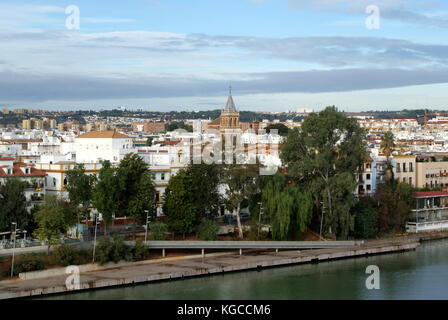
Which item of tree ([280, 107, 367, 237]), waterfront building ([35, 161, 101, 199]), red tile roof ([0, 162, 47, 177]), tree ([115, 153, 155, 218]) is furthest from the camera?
waterfront building ([35, 161, 101, 199])

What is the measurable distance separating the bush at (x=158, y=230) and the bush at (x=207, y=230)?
62.9 inches

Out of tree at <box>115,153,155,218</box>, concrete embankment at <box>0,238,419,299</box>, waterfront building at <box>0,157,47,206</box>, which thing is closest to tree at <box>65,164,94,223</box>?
tree at <box>115,153,155,218</box>

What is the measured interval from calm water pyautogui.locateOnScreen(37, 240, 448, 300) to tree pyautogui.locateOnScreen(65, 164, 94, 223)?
20.9 ft

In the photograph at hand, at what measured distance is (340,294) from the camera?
24781mm

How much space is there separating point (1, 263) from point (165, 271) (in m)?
5.38

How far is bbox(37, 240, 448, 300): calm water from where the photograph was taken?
954 inches

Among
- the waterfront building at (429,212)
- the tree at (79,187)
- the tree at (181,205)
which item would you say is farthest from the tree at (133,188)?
the waterfront building at (429,212)

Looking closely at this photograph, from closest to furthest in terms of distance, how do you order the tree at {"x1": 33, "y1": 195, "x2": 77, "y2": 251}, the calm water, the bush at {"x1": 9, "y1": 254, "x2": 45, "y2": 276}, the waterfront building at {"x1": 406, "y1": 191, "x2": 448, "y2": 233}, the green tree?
1. the calm water
2. the bush at {"x1": 9, "y1": 254, "x2": 45, "y2": 276}
3. the tree at {"x1": 33, "y1": 195, "x2": 77, "y2": 251}
4. the green tree
5. the waterfront building at {"x1": 406, "y1": 191, "x2": 448, "y2": 233}

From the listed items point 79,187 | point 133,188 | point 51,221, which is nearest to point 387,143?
point 133,188

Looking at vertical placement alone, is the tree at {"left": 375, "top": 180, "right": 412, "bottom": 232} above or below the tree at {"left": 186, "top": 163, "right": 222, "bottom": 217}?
below

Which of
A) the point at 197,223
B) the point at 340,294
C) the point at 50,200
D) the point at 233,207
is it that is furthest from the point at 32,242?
the point at 340,294

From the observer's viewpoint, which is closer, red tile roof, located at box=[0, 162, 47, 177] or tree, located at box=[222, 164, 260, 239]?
tree, located at box=[222, 164, 260, 239]

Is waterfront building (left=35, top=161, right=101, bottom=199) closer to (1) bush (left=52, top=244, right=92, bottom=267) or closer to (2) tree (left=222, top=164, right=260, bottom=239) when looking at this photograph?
(2) tree (left=222, top=164, right=260, bottom=239)

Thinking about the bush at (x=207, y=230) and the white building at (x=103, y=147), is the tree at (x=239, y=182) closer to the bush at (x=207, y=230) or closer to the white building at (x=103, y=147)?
the bush at (x=207, y=230)
